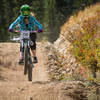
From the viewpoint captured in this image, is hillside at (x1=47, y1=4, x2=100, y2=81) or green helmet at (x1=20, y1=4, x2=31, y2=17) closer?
green helmet at (x1=20, y1=4, x2=31, y2=17)

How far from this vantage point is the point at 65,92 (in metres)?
6.24

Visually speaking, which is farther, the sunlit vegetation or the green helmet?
the sunlit vegetation

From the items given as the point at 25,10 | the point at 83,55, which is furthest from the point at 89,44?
the point at 25,10

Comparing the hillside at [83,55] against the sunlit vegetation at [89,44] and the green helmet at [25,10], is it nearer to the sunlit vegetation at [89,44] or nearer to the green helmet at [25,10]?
the sunlit vegetation at [89,44]

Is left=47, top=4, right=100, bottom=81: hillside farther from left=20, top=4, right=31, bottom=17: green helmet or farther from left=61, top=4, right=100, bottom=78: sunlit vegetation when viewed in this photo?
left=20, top=4, right=31, bottom=17: green helmet

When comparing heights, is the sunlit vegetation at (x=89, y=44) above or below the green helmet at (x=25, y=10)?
below

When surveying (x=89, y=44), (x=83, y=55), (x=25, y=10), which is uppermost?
(x=25, y=10)

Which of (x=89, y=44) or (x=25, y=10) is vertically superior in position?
(x=25, y=10)

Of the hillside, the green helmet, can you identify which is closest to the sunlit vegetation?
the hillside

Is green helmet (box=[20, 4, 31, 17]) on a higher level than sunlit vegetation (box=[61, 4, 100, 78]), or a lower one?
higher

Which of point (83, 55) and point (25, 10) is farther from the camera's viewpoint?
point (83, 55)

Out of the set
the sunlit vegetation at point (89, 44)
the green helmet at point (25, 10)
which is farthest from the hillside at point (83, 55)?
the green helmet at point (25, 10)

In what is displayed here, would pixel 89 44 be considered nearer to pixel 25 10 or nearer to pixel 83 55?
pixel 83 55

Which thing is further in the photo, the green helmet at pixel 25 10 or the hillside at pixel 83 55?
the hillside at pixel 83 55
